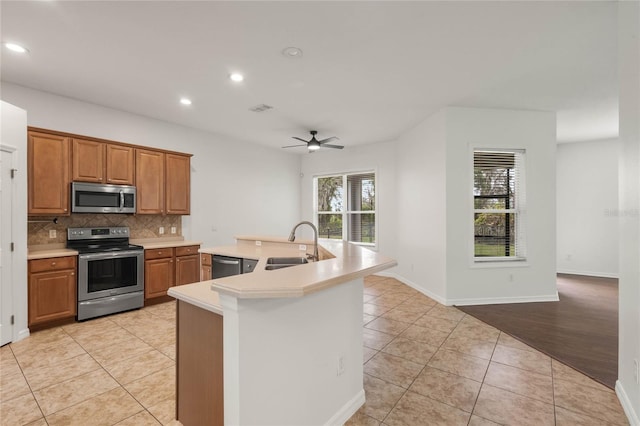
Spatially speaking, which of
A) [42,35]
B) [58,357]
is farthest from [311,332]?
[42,35]

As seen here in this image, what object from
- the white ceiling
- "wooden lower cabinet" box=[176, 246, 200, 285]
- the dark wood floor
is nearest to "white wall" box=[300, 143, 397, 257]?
the white ceiling

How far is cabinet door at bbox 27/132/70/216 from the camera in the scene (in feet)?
11.3

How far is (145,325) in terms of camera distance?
11.8ft

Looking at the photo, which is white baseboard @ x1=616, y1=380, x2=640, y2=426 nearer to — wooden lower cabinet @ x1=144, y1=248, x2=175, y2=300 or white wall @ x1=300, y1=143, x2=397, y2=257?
white wall @ x1=300, y1=143, x2=397, y2=257

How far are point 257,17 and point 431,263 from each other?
4.13 metres

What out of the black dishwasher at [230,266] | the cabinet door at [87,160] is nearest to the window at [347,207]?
the black dishwasher at [230,266]

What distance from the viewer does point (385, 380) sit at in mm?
2410

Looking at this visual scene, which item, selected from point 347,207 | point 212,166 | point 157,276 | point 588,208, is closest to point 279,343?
point 157,276

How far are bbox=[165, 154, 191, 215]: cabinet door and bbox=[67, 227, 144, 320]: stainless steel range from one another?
0.81 meters

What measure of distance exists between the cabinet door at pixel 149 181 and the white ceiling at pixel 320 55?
699mm

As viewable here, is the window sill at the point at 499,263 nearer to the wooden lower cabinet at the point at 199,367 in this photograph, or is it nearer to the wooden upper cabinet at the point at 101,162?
the wooden lower cabinet at the point at 199,367

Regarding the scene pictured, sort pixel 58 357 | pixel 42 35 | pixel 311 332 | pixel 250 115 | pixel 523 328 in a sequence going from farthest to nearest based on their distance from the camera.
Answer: pixel 250 115
pixel 523 328
pixel 58 357
pixel 42 35
pixel 311 332

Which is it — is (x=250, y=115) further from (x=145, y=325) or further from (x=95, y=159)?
(x=145, y=325)

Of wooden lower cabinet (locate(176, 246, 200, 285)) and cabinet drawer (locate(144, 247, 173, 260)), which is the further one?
wooden lower cabinet (locate(176, 246, 200, 285))
